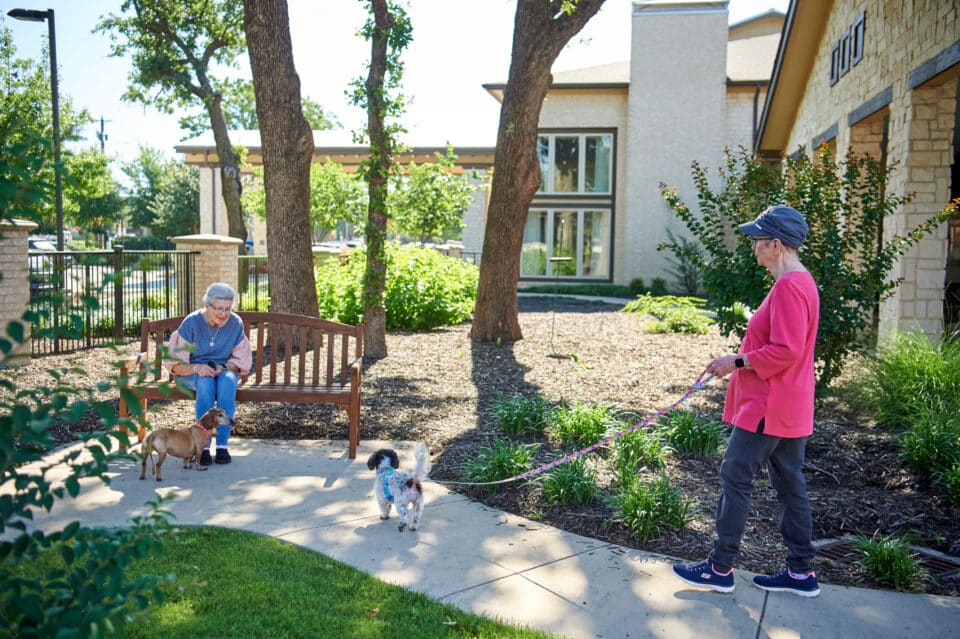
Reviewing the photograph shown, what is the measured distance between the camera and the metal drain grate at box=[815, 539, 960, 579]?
457 cm

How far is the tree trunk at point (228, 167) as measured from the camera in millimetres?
23781

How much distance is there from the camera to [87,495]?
5.55m

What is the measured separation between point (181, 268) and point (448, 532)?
994 centimetres

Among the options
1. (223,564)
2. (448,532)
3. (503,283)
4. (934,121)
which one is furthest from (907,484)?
(503,283)

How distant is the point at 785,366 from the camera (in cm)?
396

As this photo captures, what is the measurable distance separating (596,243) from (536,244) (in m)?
1.99

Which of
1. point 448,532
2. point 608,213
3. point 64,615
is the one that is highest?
point 608,213

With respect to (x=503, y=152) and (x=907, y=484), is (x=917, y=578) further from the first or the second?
(x=503, y=152)

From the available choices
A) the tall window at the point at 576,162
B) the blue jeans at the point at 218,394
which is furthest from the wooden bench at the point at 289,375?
the tall window at the point at 576,162

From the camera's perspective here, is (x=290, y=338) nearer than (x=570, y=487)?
No

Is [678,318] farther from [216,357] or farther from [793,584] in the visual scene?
[793,584]

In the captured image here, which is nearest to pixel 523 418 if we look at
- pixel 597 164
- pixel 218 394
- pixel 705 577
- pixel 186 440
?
pixel 218 394

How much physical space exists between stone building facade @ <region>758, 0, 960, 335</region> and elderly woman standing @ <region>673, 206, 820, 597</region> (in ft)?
16.7

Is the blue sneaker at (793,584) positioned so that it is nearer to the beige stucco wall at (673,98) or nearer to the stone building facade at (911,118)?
the stone building facade at (911,118)
